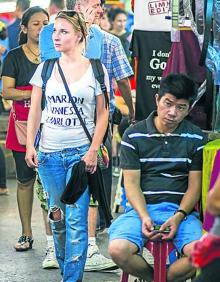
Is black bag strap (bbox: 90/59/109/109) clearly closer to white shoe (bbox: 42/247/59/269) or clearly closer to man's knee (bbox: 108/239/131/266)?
man's knee (bbox: 108/239/131/266)

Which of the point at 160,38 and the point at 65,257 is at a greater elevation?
the point at 160,38

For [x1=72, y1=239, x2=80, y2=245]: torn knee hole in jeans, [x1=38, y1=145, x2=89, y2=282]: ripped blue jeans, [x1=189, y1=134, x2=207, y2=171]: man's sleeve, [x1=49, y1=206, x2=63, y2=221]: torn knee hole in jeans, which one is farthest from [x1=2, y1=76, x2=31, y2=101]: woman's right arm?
[x1=189, y1=134, x2=207, y2=171]: man's sleeve

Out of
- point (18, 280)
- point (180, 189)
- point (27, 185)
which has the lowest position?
point (18, 280)

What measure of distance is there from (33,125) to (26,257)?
1.52 m

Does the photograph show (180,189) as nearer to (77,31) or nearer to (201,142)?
(201,142)

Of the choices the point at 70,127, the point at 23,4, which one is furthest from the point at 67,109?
the point at 23,4

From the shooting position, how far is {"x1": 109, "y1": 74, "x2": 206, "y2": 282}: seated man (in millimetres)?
5434

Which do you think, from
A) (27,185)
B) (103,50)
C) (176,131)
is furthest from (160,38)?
(27,185)

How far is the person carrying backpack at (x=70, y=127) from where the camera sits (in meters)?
5.91

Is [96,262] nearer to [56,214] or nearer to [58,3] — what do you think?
[56,214]

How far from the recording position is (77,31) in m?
5.94

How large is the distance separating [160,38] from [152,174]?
141 centimetres

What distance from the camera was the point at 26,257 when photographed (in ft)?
23.6

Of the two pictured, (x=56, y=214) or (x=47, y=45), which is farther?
(x=47, y=45)
